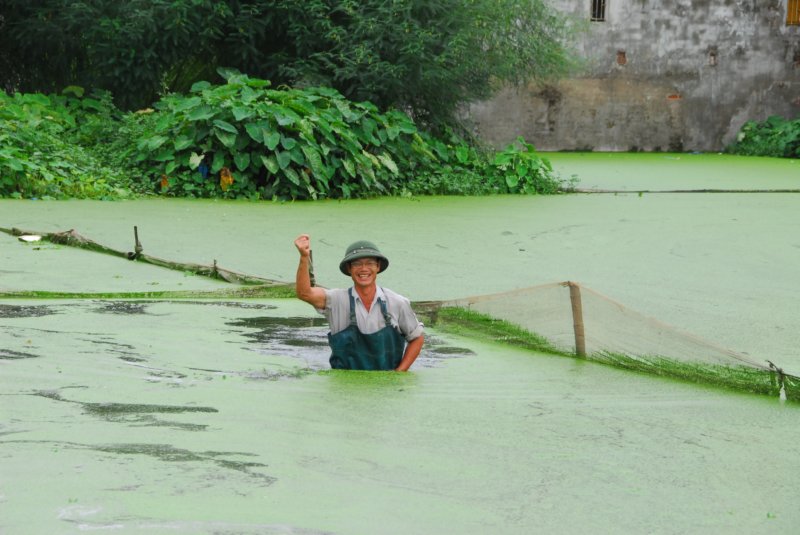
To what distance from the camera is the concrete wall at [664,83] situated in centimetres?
2095

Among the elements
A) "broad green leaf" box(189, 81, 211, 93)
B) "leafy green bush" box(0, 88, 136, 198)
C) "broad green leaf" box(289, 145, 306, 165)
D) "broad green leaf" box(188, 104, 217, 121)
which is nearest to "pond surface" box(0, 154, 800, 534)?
"leafy green bush" box(0, 88, 136, 198)

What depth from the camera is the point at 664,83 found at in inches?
843

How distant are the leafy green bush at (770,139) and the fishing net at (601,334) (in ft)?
50.2

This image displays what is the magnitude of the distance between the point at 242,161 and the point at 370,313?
6.65 meters

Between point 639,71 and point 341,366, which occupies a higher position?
point 639,71

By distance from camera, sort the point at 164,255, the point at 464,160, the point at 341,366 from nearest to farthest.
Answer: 1. the point at 341,366
2. the point at 164,255
3. the point at 464,160

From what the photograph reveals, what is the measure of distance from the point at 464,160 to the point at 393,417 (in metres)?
9.52

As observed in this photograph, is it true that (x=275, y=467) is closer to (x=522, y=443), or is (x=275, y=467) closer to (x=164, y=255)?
(x=522, y=443)

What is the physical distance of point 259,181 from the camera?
12.0 m

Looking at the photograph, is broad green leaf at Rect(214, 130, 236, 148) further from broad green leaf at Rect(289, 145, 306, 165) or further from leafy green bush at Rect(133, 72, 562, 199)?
broad green leaf at Rect(289, 145, 306, 165)

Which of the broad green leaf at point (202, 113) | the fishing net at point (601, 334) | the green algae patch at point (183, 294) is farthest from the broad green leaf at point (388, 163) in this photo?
the fishing net at point (601, 334)

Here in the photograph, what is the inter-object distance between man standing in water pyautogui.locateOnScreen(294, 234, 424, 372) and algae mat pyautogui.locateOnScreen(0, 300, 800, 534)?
0.17 m

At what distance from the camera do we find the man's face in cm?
520

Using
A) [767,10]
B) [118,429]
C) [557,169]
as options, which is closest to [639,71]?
[767,10]
